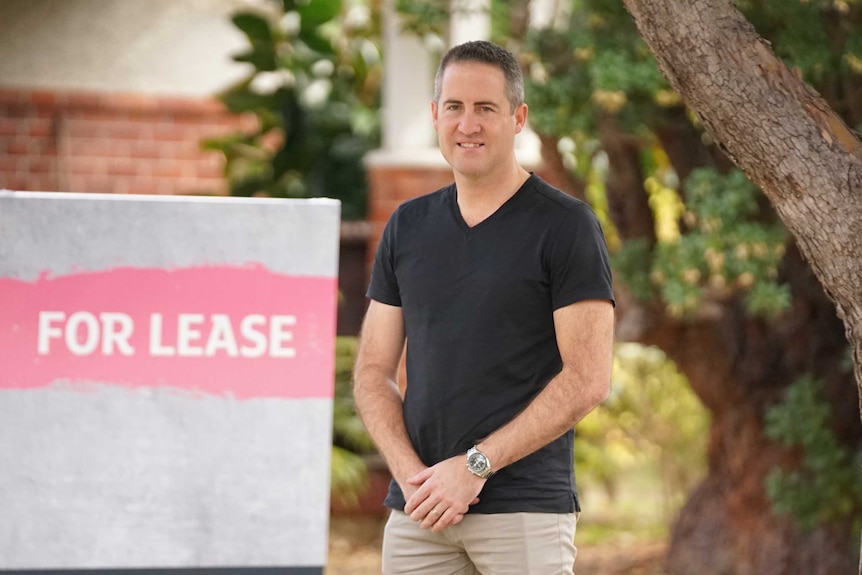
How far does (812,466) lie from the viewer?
522 cm

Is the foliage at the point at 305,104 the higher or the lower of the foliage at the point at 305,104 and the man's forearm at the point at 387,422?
the higher

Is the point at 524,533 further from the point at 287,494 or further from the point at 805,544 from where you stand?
the point at 805,544

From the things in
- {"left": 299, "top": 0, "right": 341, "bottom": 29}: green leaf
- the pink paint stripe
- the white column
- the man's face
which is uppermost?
{"left": 299, "top": 0, "right": 341, "bottom": 29}: green leaf

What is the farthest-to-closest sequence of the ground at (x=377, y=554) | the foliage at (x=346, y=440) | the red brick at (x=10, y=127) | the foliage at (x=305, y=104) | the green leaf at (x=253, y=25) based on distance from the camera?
1. the red brick at (x=10, y=127)
2. the foliage at (x=305, y=104)
3. the green leaf at (x=253, y=25)
4. the foliage at (x=346, y=440)
5. the ground at (x=377, y=554)

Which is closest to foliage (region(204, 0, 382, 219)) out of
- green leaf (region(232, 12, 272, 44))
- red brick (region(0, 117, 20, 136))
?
green leaf (region(232, 12, 272, 44))

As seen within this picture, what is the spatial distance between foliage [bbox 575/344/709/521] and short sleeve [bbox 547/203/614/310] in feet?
16.5

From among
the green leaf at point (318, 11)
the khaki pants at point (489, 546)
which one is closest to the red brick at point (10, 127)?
the green leaf at point (318, 11)

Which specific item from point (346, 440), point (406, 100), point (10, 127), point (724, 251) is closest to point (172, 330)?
point (724, 251)

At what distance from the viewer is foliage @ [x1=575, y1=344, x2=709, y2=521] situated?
7.79 m

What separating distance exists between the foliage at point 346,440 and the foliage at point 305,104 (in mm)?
1141

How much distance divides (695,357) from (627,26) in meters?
1.65

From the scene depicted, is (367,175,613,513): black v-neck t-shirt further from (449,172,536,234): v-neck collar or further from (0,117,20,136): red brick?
(0,117,20,136): red brick

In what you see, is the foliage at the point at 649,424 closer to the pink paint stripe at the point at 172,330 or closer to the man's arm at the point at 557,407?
the pink paint stripe at the point at 172,330

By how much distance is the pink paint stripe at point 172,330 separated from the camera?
3.05m
